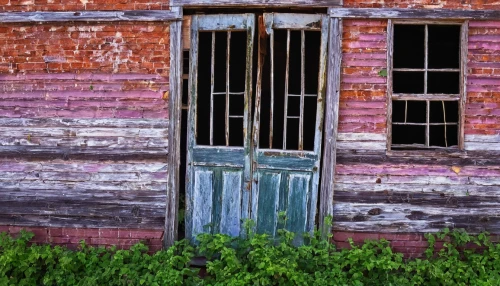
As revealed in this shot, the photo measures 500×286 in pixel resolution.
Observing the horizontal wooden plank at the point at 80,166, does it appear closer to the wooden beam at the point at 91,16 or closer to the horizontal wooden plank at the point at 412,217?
the wooden beam at the point at 91,16

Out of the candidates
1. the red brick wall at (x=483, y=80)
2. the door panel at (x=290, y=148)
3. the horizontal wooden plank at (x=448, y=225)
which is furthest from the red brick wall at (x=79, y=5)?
the horizontal wooden plank at (x=448, y=225)

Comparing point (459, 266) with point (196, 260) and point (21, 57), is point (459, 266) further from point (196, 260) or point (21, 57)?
point (21, 57)

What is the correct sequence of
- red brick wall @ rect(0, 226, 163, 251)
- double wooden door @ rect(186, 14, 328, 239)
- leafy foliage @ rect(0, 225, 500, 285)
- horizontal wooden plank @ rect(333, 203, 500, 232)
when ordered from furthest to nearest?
red brick wall @ rect(0, 226, 163, 251)
double wooden door @ rect(186, 14, 328, 239)
horizontal wooden plank @ rect(333, 203, 500, 232)
leafy foliage @ rect(0, 225, 500, 285)

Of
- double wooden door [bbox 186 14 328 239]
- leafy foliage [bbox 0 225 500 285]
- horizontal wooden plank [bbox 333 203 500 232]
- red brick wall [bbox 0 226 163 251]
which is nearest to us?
leafy foliage [bbox 0 225 500 285]

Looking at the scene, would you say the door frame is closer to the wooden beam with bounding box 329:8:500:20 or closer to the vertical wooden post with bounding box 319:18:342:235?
the vertical wooden post with bounding box 319:18:342:235

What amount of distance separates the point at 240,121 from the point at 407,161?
2105mm

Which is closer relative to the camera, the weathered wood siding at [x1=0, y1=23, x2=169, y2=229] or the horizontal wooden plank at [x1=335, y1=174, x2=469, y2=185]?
the horizontal wooden plank at [x1=335, y1=174, x2=469, y2=185]

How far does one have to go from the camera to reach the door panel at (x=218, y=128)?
514 centimetres

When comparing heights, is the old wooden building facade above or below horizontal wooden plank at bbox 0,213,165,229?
above

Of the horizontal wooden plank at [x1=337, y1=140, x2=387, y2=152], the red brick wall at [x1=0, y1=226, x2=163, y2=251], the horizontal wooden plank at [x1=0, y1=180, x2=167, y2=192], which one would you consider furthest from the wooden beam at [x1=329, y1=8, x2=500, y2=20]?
the red brick wall at [x1=0, y1=226, x2=163, y2=251]

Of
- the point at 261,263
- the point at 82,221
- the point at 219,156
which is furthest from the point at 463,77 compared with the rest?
the point at 82,221

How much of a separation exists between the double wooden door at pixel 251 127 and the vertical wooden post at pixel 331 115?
10 centimetres

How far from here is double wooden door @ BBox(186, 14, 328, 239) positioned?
5.09 meters

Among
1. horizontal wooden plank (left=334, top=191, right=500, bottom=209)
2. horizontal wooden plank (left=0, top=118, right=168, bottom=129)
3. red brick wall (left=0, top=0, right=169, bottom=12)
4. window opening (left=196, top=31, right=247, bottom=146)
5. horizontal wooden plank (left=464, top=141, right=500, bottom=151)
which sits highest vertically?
red brick wall (left=0, top=0, right=169, bottom=12)
